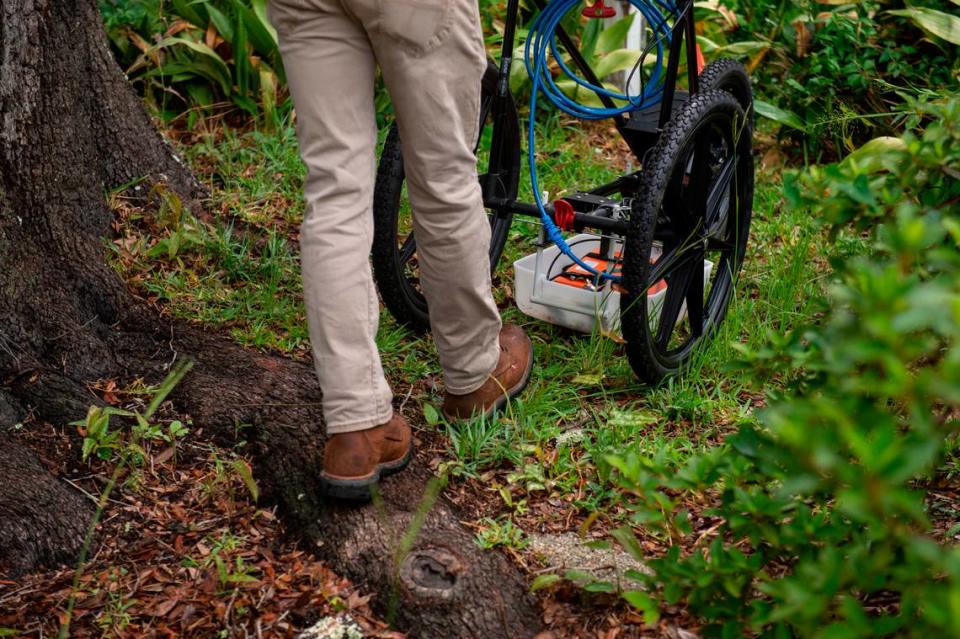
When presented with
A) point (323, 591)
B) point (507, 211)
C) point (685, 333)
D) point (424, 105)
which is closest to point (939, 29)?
point (685, 333)

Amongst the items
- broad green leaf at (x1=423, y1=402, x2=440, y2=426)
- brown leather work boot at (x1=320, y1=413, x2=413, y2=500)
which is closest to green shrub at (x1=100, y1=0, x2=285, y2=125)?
broad green leaf at (x1=423, y1=402, x2=440, y2=426)

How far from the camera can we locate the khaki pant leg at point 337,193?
7.02 ft

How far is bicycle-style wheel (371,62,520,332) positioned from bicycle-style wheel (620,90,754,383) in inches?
18.8

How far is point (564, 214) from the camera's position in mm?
2812

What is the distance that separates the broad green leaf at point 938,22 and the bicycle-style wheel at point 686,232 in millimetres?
1728

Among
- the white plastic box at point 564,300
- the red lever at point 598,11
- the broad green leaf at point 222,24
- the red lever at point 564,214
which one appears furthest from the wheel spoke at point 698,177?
the broad green leaf at point 222,24

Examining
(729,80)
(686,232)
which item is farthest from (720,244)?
(729,80)

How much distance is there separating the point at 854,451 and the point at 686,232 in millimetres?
1302

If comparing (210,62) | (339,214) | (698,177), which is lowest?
(210,62)

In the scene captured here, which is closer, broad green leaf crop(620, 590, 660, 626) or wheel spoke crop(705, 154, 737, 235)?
broad green leaf crop(620, 590, 660, 626)

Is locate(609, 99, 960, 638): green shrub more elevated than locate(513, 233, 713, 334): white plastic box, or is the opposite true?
locate(609, 99, 960, 638): green shrub

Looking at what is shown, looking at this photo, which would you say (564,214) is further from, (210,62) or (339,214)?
(210,62)

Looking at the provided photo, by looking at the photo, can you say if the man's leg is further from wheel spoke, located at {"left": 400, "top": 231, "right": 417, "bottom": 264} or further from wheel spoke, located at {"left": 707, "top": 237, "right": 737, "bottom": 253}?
wheel spoke, located at {"left": 707, "top": 237, "right": 737, "bottom": 253}

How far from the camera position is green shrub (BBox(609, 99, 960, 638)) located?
1138mm
